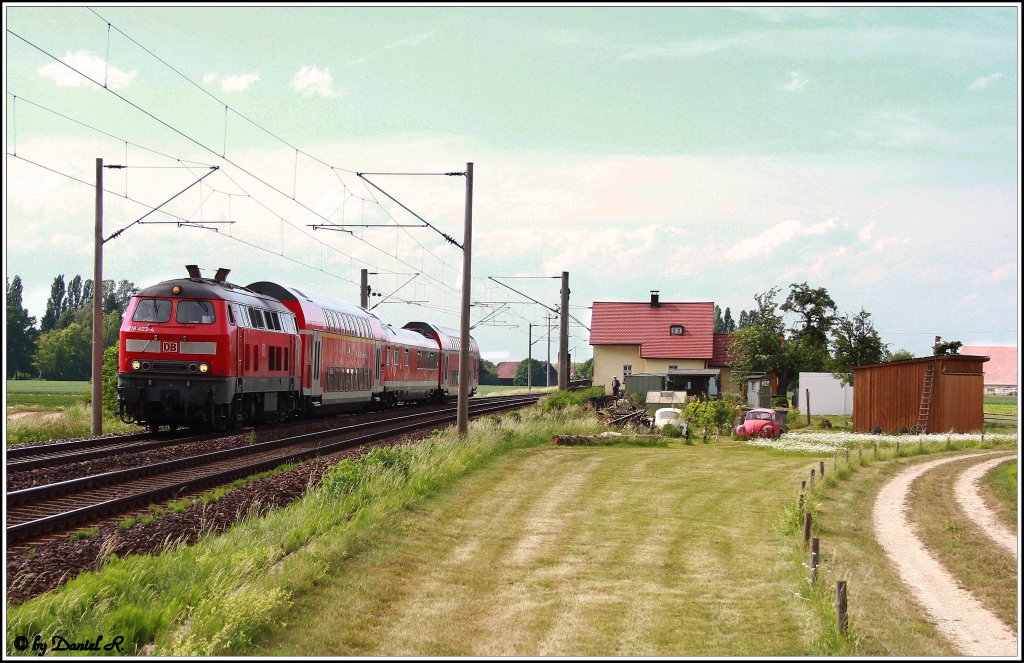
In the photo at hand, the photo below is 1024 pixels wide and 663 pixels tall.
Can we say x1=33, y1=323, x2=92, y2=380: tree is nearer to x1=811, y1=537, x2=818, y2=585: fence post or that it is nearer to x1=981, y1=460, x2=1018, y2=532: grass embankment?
x1=981, y1=460, x2=1018, y2=532: grass embankment

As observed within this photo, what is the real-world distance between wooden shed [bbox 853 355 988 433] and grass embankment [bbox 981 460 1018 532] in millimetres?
12554

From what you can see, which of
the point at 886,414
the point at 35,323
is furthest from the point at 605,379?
the point at 35,323

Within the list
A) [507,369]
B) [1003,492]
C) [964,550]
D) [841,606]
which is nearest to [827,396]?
[1003,492]

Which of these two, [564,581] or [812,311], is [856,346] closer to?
[812,311]

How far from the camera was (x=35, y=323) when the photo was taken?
119688 mm

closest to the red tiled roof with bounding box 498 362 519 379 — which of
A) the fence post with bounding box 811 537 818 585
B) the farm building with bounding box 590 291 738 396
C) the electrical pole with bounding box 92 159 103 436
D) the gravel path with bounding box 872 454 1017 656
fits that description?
the farm building with bounding box 590 291 738 396

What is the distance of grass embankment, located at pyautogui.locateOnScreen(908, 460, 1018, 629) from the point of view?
1371cm

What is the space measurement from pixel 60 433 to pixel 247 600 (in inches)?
845

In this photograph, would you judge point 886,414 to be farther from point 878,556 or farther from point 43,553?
point 43,553

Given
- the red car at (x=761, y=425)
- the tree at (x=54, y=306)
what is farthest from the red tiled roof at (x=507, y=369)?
the red car at (x=761, y=425)

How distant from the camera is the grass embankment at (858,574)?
10.4 metres

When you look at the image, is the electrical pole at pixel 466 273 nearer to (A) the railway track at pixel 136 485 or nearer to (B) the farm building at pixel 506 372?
(A) the railway track at pixel 136 485

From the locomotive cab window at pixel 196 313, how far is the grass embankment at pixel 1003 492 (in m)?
18.8

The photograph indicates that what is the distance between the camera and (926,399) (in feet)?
132
